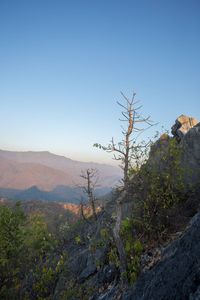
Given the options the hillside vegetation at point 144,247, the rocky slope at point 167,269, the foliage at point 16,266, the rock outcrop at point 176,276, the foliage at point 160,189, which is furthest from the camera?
the foliage at point 16,266

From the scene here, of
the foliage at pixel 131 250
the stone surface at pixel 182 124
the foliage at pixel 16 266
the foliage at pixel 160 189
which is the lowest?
the foliage at pixel 16 266

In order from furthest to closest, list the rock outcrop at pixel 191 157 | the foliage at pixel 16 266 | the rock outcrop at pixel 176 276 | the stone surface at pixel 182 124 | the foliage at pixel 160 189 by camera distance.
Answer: the stone surface at pixel 182 124 < the foliage at pixel 16 266 < the rock outcrop at pixel 191 157 < the foliage at pixel 160 189 < the rock outcrop at pixel 176 276

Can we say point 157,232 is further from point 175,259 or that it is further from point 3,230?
point 3,230

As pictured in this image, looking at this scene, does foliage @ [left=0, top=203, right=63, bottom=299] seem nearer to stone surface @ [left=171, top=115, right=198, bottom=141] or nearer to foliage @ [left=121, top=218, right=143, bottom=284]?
foliage @ [left=121, top=218, right=143, bottom=284]

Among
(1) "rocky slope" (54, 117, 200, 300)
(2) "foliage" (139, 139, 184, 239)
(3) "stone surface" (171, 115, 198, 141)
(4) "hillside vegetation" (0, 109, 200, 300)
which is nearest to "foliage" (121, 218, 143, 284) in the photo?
(4) "hillside vegetation" (0, 109, 200, 300)

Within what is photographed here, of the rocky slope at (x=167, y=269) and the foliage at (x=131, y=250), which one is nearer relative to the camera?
the rocky slope at (x=167, y=269)

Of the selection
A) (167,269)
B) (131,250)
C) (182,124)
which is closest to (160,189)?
(131,250)

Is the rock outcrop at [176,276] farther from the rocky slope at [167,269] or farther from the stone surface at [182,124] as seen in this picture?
the stone surface at [182,124]

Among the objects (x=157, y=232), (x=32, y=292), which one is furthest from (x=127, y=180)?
(x=32, y=292)

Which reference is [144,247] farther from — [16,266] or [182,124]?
[182,124]

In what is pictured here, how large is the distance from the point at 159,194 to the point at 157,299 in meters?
6.51

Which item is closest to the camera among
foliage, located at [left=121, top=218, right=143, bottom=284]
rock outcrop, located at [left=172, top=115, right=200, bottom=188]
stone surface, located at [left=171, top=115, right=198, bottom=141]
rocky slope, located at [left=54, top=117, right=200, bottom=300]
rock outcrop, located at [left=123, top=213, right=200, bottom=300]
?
rock outcrop, located at [left=123, top=213, right=200, bottom=300]

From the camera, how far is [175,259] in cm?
1035

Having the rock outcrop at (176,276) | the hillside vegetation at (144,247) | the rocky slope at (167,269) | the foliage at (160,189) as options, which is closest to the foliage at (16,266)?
the hillside vegetation at (144,247)
